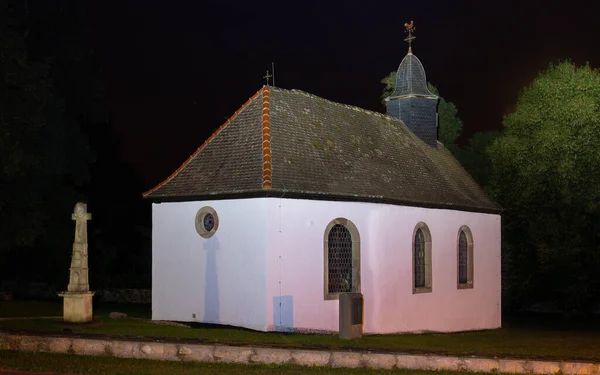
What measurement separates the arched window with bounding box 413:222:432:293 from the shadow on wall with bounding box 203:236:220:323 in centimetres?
747

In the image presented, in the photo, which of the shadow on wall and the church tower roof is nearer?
the shadow on wall

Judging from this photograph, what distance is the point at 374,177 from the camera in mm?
24969

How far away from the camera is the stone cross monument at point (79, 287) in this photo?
1916 cm

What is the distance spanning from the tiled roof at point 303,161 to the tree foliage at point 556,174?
7.10m

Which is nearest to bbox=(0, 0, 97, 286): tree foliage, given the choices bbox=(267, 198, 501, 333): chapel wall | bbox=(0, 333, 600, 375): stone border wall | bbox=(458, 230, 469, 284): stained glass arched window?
bbox=(267, 198, 501, 333): chapel wall

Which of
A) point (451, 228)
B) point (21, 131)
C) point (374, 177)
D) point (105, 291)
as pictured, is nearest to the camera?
point (374, 177)

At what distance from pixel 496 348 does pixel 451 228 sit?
851 centimetres

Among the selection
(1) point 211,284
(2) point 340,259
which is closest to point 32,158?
(1) point 211,284

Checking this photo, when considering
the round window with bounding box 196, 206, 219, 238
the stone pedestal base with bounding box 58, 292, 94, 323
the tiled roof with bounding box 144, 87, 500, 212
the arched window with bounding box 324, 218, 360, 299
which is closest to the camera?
the stone pedestal base with bounding box 58, 292, 94, 323

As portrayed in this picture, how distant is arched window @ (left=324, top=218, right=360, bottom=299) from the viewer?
22.7m

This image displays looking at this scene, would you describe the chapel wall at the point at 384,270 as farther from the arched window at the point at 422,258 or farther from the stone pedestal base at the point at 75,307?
the stone pedestal base at the point at 75,307

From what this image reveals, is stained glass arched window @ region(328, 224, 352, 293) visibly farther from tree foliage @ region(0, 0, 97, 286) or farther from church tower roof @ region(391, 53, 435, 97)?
tree foliage @ region(0, 0, 97, 286)

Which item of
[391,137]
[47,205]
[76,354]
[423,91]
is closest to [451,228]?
[391,137]

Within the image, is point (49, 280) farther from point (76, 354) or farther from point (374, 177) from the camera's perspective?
point (76, 354)
